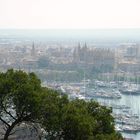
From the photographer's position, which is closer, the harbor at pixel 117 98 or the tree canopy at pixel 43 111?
the tree canopy at pixel 43 111

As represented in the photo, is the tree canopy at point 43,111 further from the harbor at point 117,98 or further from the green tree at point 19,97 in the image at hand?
the harbor at point 117,98

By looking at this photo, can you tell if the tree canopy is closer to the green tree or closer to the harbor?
the green tree

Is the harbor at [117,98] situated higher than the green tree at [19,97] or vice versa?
the green tree at [19,97]

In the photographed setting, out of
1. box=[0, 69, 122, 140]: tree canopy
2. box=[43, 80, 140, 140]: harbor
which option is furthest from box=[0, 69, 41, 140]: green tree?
box=[43, 80, 140, 140]: harbor

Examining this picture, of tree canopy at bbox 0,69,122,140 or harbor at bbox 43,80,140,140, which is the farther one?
harbor at bbox 43,80,140,140

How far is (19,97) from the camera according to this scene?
12.3 feet

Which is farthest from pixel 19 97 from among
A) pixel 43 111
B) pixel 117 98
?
pixel 117 98

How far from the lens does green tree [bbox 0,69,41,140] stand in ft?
12.3

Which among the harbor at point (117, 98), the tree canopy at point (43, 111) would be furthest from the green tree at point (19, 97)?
the harbor at point (117, 98)

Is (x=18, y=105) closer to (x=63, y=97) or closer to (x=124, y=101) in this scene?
(x=63, y=97)

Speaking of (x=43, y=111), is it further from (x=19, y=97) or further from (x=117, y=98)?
(x=117, y=98)

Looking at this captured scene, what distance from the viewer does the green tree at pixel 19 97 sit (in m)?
3.76

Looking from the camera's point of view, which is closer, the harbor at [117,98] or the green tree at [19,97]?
the green tree at [19,97]

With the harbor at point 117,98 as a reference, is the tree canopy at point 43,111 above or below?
above
